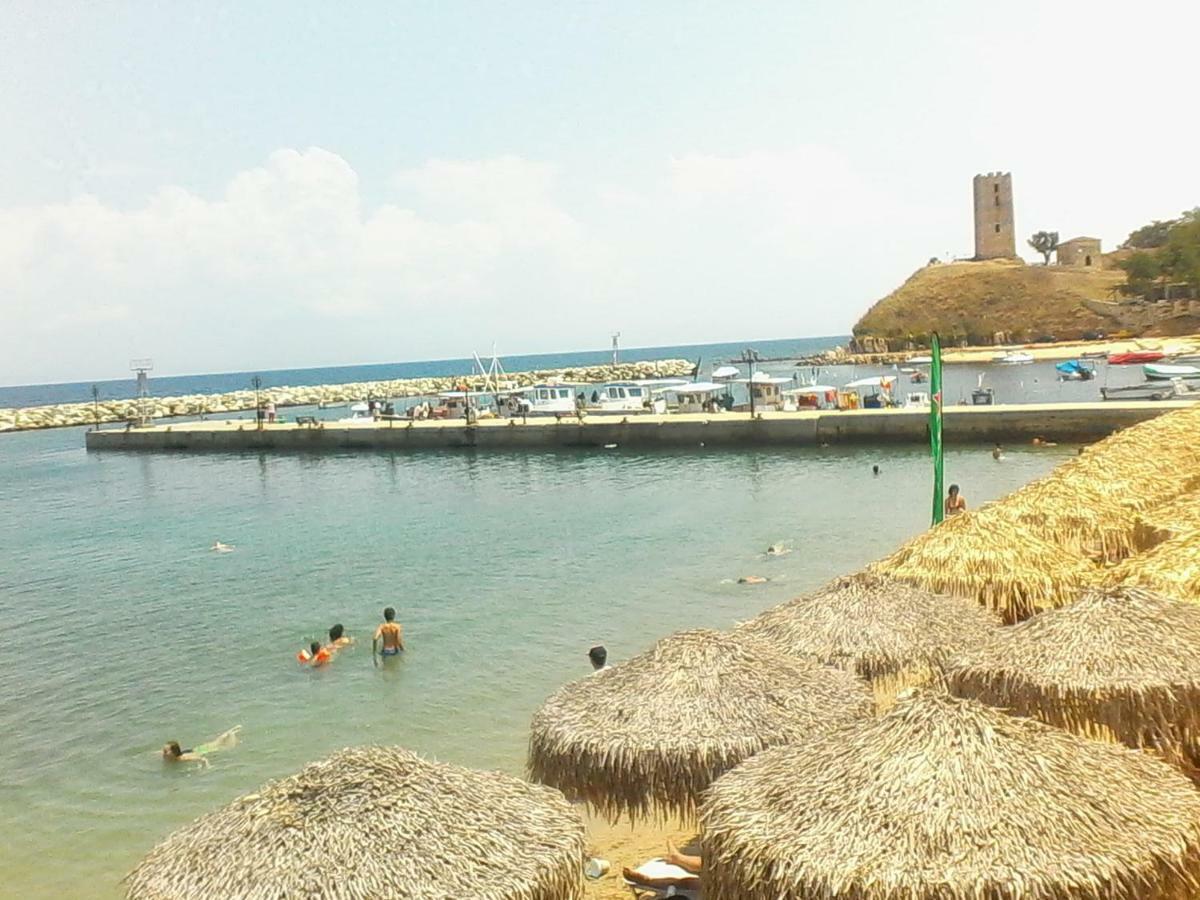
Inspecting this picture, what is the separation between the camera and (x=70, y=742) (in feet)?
40.8

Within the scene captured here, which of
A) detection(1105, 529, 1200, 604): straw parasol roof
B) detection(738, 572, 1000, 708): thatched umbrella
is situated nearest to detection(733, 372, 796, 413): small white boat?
detection(1105, 529, 1200, 604): straw parasol roof

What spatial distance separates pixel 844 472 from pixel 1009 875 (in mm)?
27704

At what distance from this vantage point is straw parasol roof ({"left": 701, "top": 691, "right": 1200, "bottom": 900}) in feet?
14.4

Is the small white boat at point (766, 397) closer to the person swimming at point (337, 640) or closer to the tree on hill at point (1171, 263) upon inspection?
the person swimming at point (337, 640)

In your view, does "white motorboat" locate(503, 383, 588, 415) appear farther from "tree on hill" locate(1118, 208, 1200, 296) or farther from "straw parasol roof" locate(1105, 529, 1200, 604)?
"tree on hill" locate(1118, 208, 1200, 296)

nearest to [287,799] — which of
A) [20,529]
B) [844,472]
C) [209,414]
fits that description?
[844,472]

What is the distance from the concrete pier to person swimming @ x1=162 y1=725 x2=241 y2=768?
2908 cm

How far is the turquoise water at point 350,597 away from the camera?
11.2 m

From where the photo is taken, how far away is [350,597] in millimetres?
19188

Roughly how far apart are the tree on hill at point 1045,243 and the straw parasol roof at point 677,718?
129m

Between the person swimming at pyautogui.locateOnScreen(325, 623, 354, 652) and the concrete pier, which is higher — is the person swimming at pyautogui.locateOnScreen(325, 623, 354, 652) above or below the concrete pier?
below

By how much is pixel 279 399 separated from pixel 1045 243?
310 feet

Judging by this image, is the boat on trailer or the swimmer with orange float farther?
the boat on trailer

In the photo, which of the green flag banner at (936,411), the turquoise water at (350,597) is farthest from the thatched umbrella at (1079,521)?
the turquoise water at (350,597)
